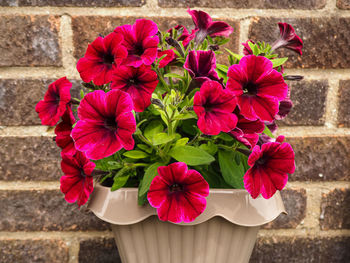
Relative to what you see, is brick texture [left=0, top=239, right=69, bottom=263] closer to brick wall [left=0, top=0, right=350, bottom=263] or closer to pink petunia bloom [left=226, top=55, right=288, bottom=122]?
brick wall [left=0, top=0, right=350, bottom=263]

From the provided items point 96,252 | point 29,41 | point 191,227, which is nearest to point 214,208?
point 191,227

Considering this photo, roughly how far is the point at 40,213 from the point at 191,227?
1.21ft

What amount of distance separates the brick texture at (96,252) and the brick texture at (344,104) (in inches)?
20.8

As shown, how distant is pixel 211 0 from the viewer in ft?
2.10

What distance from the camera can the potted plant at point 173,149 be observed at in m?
0.37

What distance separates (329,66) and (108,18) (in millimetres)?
446

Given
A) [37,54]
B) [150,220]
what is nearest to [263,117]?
[150,220]

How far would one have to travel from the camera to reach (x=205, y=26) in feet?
1.58

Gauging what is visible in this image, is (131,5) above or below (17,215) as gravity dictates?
above

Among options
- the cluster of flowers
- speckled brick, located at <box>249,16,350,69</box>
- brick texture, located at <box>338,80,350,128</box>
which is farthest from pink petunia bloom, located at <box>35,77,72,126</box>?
brick texture, located at <box>338,80,350,128</box>

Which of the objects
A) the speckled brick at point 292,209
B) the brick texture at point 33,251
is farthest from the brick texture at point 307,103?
the brick texture at point 33,251

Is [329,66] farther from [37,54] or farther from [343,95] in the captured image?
[37,54]

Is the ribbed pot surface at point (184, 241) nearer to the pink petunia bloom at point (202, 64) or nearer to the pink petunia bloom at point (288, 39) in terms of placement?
the pink petunia bloom at point (202, 64)

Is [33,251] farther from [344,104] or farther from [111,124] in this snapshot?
[344,104]
